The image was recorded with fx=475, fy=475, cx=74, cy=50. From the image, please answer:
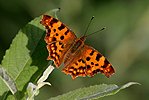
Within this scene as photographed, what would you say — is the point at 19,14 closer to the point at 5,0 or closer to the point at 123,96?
the point at 5,0

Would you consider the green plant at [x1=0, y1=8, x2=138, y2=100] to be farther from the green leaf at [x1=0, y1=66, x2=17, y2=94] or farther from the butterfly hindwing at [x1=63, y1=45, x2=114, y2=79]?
the butterfly hindwing at [x1=63, y1=45, x2=114, y2=79]

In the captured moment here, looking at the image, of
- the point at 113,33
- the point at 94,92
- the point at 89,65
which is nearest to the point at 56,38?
the point at 89,65

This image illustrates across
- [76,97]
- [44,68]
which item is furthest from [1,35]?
[76,97]

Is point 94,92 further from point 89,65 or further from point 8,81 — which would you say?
point 89,65

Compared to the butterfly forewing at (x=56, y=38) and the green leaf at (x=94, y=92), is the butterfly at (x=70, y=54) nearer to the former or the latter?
the butterfly forewing at (x=56, y=38)

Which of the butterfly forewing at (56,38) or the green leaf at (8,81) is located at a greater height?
the butterfly forewing at (56,38)

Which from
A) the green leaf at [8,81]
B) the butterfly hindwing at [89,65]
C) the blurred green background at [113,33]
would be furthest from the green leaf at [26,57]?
the blurred green background at [113,33]
